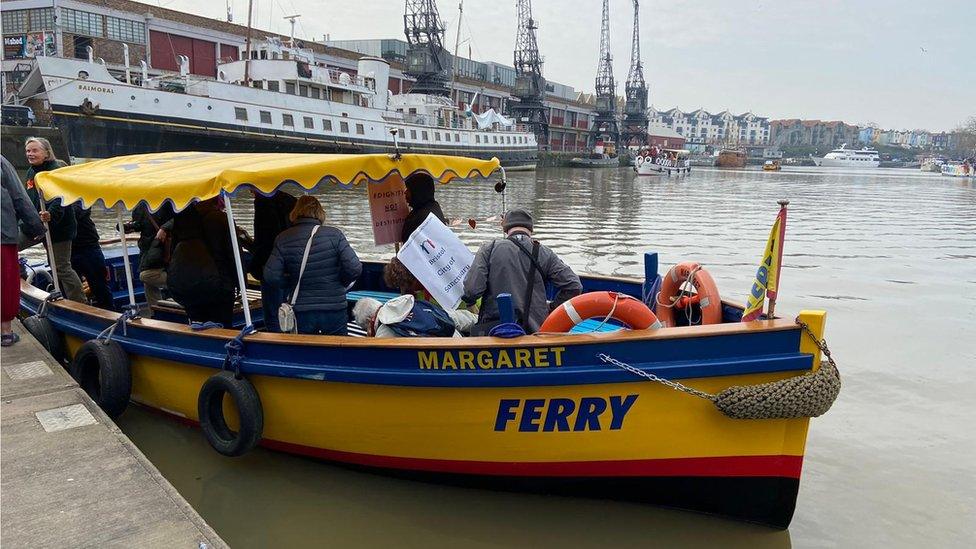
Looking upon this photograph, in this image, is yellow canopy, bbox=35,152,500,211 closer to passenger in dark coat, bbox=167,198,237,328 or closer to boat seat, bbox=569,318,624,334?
passenger in dark coat, bbox=167,198,237,328

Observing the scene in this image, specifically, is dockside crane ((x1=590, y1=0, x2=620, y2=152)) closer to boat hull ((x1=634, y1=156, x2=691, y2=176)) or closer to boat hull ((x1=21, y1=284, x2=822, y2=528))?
boat hull ((x1=634, y1=156, x2=691, y2=176))

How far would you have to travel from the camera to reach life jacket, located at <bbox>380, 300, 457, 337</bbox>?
16.0 ft

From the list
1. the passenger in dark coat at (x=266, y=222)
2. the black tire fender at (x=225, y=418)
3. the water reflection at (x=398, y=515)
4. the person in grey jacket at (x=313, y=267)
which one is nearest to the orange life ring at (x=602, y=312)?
the water reflection at (x=398, y=515)

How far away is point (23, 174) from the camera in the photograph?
25.1 meters

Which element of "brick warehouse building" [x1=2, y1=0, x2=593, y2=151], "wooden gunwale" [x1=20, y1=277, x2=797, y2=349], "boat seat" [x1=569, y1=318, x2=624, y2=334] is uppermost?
"brick warehouse building" [x1=2, y1=0, x2=593, y2=151]

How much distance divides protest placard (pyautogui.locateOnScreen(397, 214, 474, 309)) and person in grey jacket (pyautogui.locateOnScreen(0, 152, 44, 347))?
10.5 feet

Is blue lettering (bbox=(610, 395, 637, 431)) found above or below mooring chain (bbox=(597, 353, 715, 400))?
below

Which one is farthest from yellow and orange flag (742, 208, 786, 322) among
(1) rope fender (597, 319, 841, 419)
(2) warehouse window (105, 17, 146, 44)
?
(2) warehouse window (105, 17, 146, 44)

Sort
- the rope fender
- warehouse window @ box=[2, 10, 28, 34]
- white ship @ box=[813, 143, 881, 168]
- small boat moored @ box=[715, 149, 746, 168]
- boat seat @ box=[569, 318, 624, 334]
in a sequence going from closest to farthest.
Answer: the rope fender < boat seat @ box=[569, 318, 624, 334] < warehouse window @ box=[2, 10, 28, 34] < small boat moored @ box=[715, 149, 746, 168] < white ship @ box=[813, 143, 881, 168]

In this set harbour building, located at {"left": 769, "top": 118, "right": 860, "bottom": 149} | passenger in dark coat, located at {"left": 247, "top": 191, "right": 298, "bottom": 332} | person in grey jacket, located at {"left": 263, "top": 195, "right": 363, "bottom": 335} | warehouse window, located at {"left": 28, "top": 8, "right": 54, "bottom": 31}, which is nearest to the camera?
person in grey jacket, located at {"left": 263, "top": 195, "right": 363, "bottom": 335}

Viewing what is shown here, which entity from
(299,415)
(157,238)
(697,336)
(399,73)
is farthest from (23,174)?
(399,73)

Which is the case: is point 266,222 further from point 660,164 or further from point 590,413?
point 660,164

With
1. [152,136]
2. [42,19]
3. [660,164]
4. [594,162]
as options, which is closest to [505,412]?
[152,136]

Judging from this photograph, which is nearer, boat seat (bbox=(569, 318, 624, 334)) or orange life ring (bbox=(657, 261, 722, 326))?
orange life ring (bbox=(657, 261, 722, 326))
